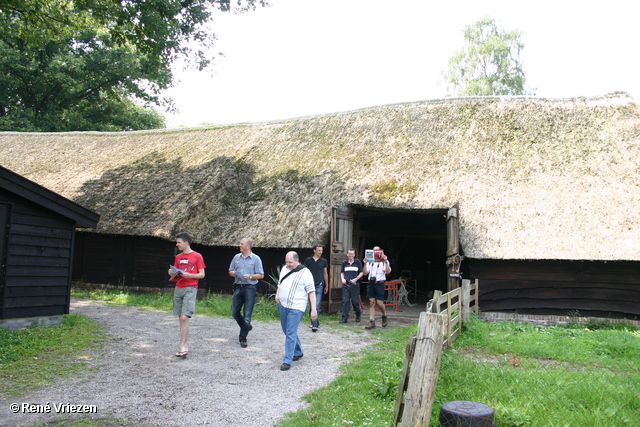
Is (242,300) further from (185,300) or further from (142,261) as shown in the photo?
(142,261)

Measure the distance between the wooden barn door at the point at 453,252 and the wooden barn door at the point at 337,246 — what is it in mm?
2697

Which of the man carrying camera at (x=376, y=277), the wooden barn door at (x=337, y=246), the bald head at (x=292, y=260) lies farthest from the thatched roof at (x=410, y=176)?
the bald head at (x=292, y=260)

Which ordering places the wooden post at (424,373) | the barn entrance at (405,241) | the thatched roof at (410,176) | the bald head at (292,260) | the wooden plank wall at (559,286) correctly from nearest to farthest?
the wooden post at (424,373) → the bald head at (292,260) → the wooden plank wall at (559,286) → the thatched roof at (410,176) → the barn entrance at (405,241)

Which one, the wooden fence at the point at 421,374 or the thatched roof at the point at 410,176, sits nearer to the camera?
the wooden fence at the point at 421,374

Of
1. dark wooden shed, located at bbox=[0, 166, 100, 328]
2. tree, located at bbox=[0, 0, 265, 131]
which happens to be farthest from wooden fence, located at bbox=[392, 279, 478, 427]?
tree, located at bbox=[0, 0, 265, 131]

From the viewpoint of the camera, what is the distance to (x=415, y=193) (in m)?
12.0

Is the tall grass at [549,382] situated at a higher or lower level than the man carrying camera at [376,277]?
lower

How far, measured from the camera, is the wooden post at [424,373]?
3578 mm

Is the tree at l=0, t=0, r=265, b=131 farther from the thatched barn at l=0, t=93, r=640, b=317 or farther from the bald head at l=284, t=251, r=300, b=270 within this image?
the bald head at l=284, t=251, r=300, b=270

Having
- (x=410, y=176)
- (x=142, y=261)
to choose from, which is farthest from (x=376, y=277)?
(x=142, y=261)

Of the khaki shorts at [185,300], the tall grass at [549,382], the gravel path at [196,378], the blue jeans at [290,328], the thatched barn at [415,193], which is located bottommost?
the gravel path at [196,378]

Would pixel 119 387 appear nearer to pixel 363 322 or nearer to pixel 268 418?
pixel 268 418

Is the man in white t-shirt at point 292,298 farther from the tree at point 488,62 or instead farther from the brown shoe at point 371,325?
the tree at point 488,62

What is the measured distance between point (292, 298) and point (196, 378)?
5.07 feet
